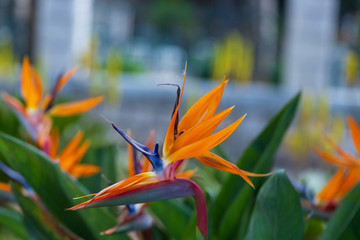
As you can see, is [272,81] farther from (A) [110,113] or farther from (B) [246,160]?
(B) [246,160]

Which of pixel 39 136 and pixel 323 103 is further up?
pixel 39 136

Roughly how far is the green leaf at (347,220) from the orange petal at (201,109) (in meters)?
0.16

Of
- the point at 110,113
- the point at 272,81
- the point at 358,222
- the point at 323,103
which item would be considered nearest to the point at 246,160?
the point at 358,222

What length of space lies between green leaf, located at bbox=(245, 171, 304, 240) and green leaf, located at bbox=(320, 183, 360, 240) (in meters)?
0.05

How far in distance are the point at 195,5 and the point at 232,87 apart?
6.21m

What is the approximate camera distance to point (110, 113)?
11.5 ft

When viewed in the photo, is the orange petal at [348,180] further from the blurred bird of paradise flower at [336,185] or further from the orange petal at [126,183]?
the orange petal at [126,183]

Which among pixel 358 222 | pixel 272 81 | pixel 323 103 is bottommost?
pixel 272 81

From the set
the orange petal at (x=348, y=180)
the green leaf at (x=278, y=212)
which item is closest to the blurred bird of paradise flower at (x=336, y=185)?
the orange petal at (x=348, y=180)

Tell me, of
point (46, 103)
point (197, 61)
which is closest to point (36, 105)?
point (46, 103)

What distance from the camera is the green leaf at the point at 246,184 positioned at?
1.41 ft

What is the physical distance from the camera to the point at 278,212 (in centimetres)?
35

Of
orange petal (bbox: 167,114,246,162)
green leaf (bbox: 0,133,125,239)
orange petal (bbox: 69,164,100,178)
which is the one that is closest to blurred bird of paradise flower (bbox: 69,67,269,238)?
orange petal (bbox: 167,114,246,162)

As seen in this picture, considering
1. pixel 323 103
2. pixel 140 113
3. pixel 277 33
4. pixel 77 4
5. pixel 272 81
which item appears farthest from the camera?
pixel 277 33
